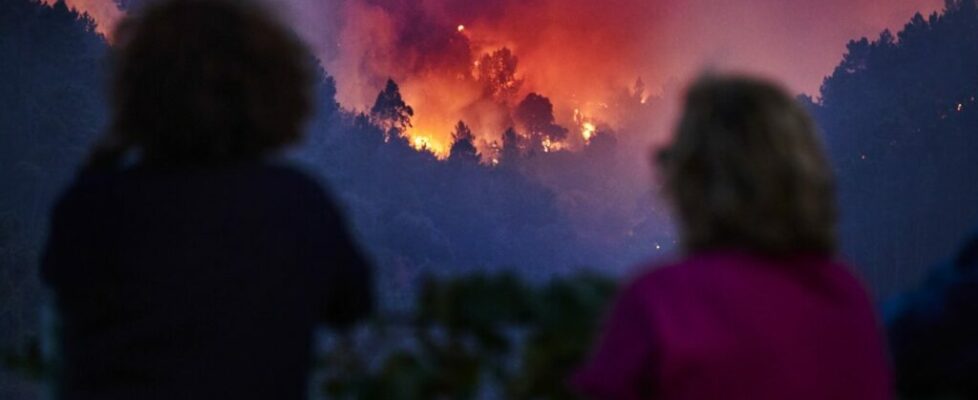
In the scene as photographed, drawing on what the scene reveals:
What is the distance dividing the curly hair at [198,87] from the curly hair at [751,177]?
19.1 inches

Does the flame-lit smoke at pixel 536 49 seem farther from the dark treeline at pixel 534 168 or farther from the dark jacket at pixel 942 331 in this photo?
the dark jacket at pixel 942 331

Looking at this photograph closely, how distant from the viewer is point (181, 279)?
113 cm

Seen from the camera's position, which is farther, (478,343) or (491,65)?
(491,65)

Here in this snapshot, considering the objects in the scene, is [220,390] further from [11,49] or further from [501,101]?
[501,101]

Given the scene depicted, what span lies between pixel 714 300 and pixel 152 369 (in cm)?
59

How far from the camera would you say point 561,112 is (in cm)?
5681

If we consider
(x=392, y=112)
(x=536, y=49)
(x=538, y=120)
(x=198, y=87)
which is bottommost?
(x=198, y=87)

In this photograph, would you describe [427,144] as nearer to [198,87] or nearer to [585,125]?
[585,125]

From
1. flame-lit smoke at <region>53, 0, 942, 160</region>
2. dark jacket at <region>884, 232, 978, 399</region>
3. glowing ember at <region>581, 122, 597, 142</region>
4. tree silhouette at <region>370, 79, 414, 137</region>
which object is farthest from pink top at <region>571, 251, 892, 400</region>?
glowing ember at <region>581, 122, 597, 142</region>

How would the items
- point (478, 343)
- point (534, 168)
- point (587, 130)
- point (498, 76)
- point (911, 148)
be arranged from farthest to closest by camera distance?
point (587, 130) → point (498, 76) → point (534, 168) → point (911, 148) → point (478, 343)

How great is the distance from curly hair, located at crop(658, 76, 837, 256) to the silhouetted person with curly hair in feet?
1.40

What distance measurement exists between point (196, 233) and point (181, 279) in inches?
2.1

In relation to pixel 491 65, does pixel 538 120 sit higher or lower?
lower

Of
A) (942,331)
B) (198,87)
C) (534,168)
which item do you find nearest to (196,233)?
(198,87)
